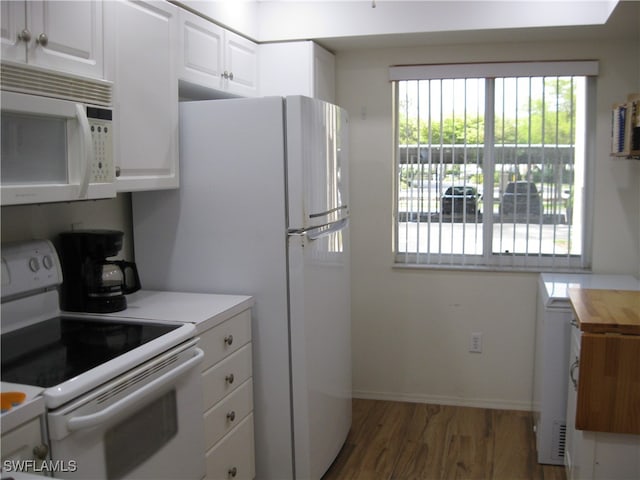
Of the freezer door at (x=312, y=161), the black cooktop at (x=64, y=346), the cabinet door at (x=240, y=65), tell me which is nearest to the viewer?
the black cooktop at (x=64, y=346)

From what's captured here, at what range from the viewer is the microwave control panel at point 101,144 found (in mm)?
1978

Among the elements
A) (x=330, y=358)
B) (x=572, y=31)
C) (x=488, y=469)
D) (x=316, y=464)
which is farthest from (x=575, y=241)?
(x=316, y=464)

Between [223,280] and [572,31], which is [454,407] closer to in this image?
[223,280]

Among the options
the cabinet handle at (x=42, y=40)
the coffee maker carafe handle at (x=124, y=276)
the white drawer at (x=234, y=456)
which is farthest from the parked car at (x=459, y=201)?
the cabinet handle at (x=42, y=40)

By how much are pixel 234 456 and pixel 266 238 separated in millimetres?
882

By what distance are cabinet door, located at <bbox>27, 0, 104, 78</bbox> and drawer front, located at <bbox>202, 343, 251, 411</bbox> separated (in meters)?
1.13

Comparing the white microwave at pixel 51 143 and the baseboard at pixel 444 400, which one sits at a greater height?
the white microwave at pixel 51 143

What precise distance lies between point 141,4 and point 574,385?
227 centimetres

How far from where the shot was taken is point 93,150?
197cm

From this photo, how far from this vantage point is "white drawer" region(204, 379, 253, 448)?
2.28 metres

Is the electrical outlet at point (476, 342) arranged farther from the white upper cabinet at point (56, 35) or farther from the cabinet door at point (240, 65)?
the white upper cabinet at point (56, 35)

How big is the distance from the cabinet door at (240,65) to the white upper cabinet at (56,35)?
3.11 ft

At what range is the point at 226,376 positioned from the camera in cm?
241

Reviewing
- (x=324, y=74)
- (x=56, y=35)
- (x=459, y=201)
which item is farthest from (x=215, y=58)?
(x=459, y=201)
